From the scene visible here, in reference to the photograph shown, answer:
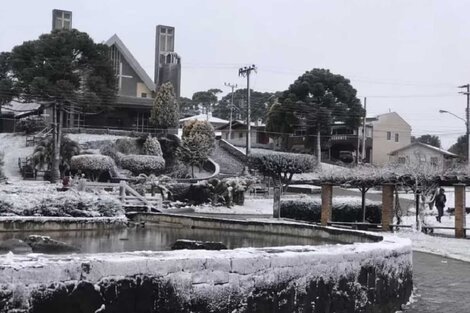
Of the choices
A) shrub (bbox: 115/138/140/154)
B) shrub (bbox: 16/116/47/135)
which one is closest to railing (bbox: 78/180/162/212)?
shrub (bbox: 115/138/140/154)

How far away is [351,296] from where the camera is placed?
22.3 ft

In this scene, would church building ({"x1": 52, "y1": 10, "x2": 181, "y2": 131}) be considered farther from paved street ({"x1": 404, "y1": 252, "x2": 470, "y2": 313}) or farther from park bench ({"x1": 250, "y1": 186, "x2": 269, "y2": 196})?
paved street ({"x1": 404, "y1": 252, "x2": 470, "y2": 313})

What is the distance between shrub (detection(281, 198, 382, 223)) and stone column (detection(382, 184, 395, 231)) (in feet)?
9.67

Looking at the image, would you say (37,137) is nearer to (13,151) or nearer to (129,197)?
(13,151)

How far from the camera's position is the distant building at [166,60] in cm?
6675

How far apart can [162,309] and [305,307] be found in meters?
1.76

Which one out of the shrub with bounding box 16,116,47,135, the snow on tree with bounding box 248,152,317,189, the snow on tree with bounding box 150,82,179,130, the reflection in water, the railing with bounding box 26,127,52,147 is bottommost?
the reflection in water

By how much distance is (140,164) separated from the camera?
47.9 meters

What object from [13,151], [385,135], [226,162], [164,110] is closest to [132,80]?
[164,110]

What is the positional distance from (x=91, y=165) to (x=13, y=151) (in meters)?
12.3

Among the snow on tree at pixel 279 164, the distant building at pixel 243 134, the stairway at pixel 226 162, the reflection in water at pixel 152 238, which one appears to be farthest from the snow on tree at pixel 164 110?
the reflection in water at pixel 152 238

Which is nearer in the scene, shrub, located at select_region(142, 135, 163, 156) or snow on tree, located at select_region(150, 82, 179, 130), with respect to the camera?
shrub, located at select_region(142, 135, 163, 156)

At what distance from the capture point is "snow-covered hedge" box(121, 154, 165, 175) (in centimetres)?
4778

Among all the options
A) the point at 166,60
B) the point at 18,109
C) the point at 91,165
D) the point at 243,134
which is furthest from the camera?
the point at 243,134
